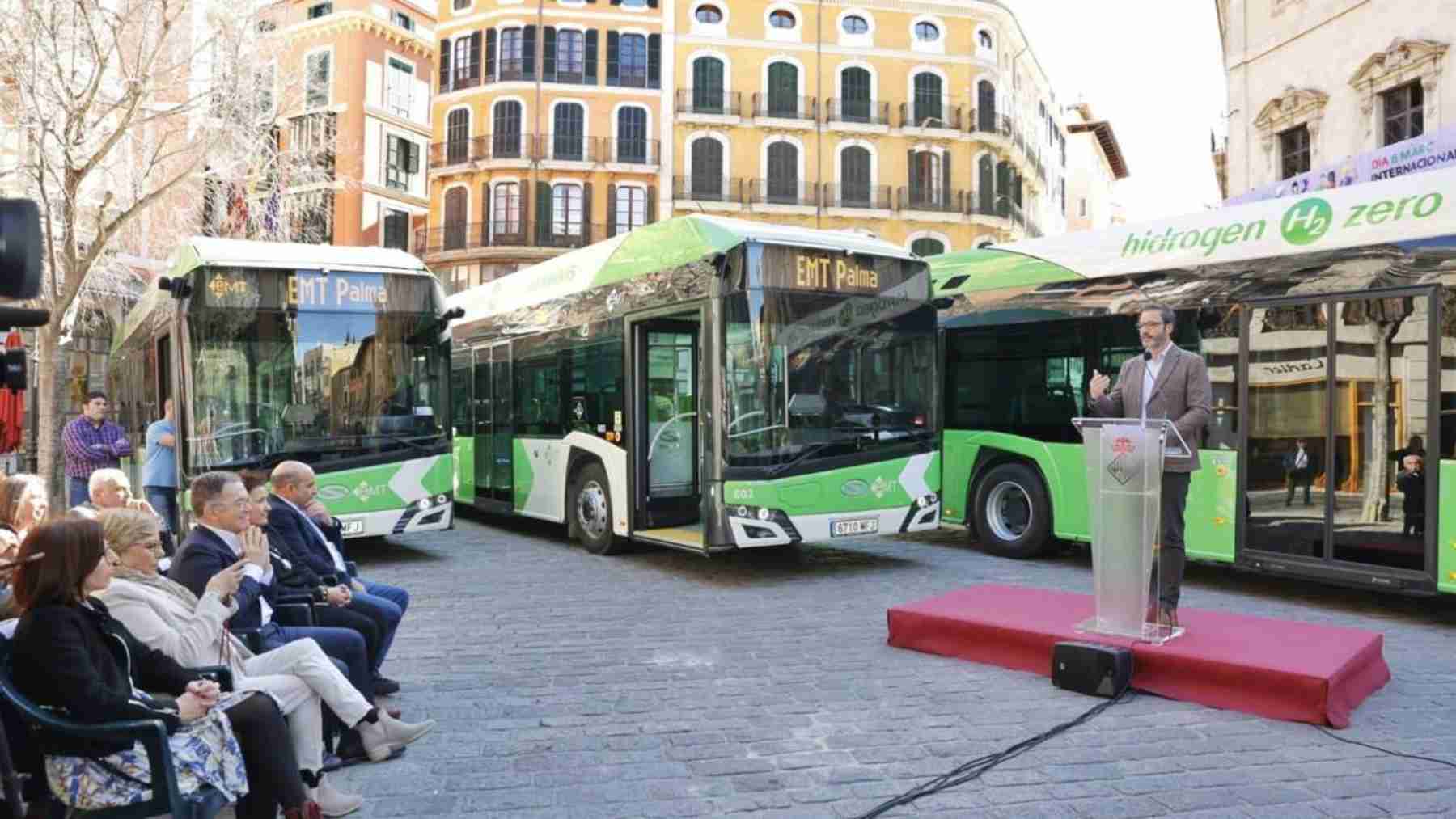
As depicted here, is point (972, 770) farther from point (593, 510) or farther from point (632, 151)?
point (632, 151)

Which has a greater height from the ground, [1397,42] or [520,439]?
[1397,42]

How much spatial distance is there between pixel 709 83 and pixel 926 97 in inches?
355

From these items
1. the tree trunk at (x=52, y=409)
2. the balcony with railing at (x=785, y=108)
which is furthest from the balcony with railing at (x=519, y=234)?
the tree trunk at (x=52, y=409)

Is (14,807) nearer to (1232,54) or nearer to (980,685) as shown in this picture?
(980,685)

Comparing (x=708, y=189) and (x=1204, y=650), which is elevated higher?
(x=708, y=189)

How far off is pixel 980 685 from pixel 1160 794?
1851mm

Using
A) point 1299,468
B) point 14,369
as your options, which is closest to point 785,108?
point 1299,468

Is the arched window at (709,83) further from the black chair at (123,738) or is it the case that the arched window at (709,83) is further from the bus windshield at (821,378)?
the black chair at (123,738)

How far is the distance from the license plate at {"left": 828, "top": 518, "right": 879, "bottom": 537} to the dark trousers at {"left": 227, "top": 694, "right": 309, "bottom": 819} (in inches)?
252

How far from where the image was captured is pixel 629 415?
36.5 ft

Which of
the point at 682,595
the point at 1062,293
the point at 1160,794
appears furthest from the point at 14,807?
the point at 1062,293

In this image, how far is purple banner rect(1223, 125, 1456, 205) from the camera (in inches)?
644

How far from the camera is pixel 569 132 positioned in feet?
149

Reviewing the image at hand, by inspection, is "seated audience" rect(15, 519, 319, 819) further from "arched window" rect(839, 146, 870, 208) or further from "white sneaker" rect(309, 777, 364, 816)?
"arched window" rect(839, 146, 870, 208)
